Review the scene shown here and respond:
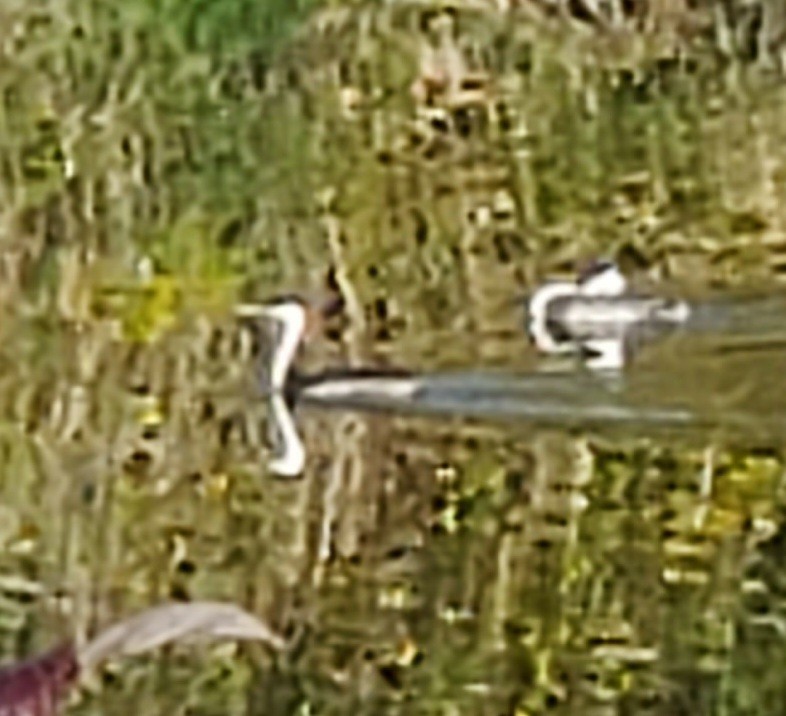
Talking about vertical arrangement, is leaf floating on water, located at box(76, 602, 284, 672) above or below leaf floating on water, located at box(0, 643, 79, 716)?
above

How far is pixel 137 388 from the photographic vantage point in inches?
42.8

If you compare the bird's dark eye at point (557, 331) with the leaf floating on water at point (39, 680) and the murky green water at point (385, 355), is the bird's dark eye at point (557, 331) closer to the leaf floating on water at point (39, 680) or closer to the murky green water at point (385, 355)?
the murky green water at point (385, 355)

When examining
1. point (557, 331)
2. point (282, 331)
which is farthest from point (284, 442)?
point (557, 331)

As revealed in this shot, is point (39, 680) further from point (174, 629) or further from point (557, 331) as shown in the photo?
point (557, 331)

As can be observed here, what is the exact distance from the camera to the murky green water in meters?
1.08

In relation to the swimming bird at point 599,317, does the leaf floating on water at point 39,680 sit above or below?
below

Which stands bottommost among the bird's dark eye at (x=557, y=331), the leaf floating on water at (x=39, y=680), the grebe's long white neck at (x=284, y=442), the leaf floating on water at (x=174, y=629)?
Result: the leaf floating on water at (x=39, y=680)

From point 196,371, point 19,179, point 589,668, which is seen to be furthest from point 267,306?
point 589,668

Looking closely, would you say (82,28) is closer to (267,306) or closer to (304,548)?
(267,306)

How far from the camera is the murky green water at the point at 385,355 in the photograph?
3.54 feet

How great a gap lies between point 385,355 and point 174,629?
198 mm

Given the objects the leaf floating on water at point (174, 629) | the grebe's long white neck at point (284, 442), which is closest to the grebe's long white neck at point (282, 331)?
the grebe's long white neck at point (284, 442)

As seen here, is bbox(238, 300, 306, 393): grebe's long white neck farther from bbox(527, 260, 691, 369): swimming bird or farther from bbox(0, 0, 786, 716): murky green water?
bbox(527, 260, 691, 369): swimming bird

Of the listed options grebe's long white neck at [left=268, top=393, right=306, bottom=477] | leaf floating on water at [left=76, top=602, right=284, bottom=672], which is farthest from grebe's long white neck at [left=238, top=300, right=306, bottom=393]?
leaf floating on water at [left=76, top=602, right=284, bottom=672]
